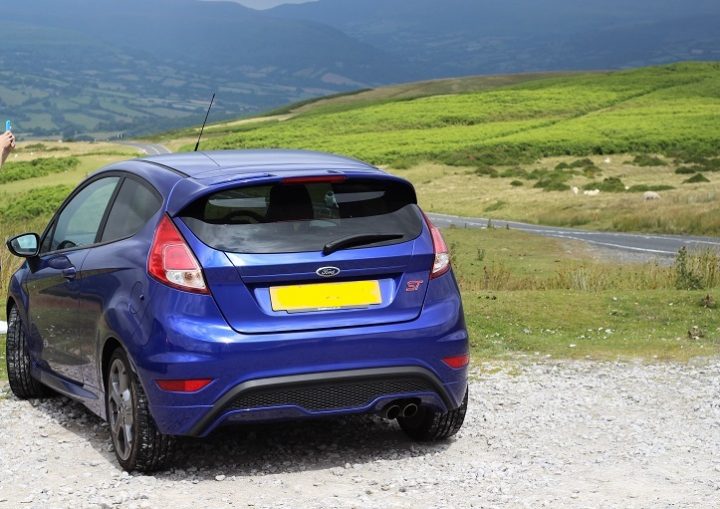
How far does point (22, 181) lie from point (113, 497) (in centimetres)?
7255

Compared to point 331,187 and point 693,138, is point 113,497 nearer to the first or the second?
point 331,187

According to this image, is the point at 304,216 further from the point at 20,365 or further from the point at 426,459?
the point at 20,365

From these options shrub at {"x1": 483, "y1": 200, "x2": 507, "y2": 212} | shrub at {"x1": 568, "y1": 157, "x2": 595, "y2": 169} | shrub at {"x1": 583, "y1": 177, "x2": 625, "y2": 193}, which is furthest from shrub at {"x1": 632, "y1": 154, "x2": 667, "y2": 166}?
shrub at {"x1": 483, "y1": 200, "x2": 507, "y2": 212}

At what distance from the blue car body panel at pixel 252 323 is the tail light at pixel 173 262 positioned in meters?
0.04

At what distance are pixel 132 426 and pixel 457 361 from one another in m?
1.79

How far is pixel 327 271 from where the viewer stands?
6.20 metres

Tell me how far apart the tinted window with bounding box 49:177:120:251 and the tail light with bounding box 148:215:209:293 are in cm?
118

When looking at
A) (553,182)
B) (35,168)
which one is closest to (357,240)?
(553,182)

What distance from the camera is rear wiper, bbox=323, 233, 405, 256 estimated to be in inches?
245

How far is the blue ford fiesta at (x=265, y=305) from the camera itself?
19.8 ft

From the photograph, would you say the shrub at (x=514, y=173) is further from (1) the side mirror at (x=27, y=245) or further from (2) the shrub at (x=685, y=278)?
(1) the side mirror at (x=27, y=245)

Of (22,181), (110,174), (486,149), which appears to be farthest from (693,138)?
(110,174)

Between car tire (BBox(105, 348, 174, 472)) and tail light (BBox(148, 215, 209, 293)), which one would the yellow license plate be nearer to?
tail light (BBox(148, 215, 209, 293))

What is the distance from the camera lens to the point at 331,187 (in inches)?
259
